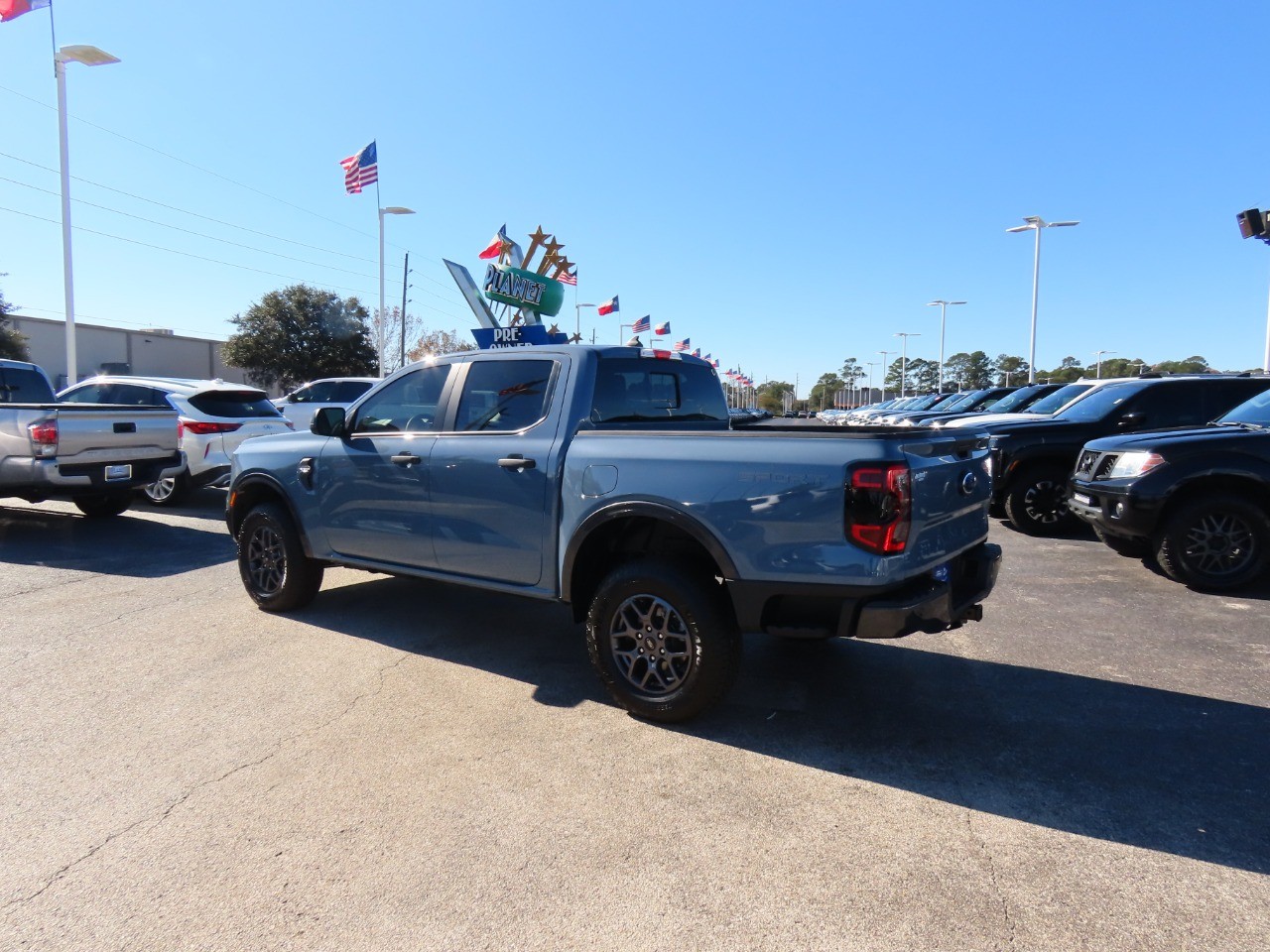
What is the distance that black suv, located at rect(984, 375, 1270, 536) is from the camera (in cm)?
Result: 854

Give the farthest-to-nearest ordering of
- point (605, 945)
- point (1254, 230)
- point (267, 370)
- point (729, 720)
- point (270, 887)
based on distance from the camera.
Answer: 1. point (267, 370)
2. point (1254, 230)
3. point (729, 720)
4. point (270, 887)
5. point (605, 945)

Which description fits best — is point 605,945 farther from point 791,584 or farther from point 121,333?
point 121,333

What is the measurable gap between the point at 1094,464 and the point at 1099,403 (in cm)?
260

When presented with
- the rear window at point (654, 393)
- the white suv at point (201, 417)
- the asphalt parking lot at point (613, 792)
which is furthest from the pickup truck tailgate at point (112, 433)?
the rear window at point (654, 393)

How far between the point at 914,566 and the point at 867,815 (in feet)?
3.35

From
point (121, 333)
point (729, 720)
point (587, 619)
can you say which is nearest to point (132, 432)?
point (587, 619)

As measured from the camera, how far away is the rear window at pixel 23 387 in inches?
373

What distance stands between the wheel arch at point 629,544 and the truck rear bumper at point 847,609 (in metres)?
0.20

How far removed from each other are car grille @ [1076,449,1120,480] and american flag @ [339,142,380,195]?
991 inches

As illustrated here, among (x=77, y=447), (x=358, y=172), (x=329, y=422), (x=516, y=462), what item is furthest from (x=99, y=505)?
(x=358, y=172)

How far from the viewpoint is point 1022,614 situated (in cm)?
569

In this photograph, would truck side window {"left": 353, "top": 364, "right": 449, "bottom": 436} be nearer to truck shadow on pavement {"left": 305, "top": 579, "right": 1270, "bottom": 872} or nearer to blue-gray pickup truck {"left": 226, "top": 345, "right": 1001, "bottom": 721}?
blue-gray pickup truck {"left": 226, "top": 345, "right": 1001, "bottom": 721}

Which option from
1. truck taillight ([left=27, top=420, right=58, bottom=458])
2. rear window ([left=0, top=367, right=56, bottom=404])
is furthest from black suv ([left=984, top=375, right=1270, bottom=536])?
rear window ([left=0, top=367, right=56, bottom=404])

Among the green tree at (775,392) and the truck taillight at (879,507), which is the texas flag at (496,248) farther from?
the green tree at (775,392)
